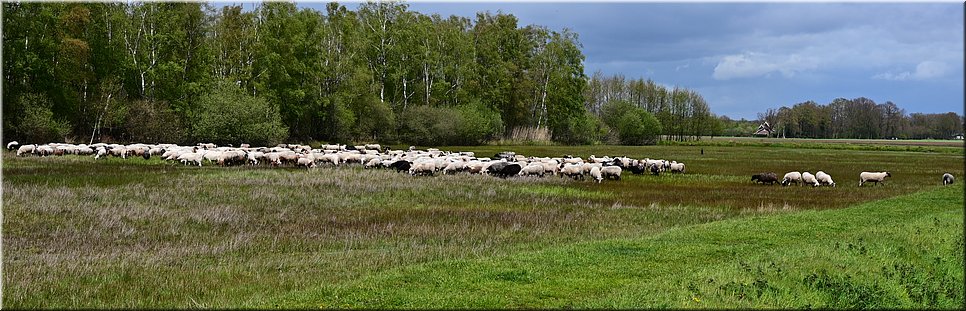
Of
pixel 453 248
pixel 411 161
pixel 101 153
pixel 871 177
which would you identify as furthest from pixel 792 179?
pixel 101 153

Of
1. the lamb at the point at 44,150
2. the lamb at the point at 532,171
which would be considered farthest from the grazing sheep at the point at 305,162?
the lamb at the point at 44,150

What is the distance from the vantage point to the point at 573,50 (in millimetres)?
107062

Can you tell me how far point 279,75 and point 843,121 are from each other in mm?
136337

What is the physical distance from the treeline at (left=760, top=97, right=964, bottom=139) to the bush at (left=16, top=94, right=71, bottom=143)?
10480cm

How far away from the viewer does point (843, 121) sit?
534ft

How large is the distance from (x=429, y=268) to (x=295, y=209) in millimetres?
10773

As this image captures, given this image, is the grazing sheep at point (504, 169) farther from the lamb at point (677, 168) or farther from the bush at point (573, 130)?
the bush at point (573, 130)

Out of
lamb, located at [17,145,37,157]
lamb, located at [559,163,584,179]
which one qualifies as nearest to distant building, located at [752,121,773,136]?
lamb, located at [559,163,584,179]

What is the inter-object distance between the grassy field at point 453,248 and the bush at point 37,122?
97.9 feet

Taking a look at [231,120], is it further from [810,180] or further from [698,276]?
[698,276]

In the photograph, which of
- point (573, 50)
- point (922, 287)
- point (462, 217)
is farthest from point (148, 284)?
point (573, 50)

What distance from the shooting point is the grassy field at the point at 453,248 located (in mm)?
9734

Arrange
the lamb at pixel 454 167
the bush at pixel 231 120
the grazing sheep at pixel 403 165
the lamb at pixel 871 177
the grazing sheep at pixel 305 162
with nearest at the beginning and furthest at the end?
the lamb at pixel 871 177, the lamb at pixel 454 167, the grazing sheep at pixel 403 165, the grazing sheep at pixel 305 162, the bush at pixel 231 120

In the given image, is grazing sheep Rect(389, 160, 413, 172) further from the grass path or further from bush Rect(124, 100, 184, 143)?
bush Rect(124, 100, 184, 143)
